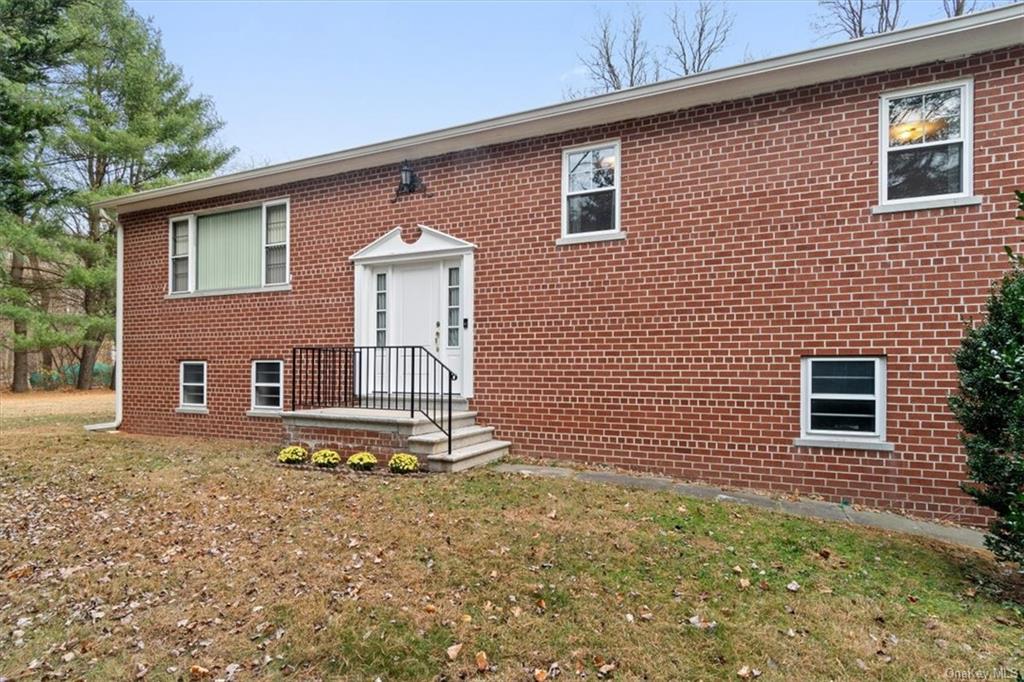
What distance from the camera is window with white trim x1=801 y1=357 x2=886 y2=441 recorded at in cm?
570

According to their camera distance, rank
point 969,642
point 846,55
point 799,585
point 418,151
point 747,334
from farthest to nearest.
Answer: point 418,151 < point 747,334 < point 846,55 < point 799,585 < point 969,642

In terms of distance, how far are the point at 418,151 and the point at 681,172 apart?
3.64 m

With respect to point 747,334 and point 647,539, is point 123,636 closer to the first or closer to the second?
point 647,539

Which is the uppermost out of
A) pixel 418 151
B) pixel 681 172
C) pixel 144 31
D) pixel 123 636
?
pixel 144 31

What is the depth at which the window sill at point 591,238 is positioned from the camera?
6.92m

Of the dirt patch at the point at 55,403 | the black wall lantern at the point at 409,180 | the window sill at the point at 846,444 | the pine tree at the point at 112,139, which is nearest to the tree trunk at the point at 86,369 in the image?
the dirt patch at the point at 55,403

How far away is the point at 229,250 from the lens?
9.89 metres

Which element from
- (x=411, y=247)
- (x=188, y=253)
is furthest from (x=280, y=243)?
(x=411, y=247)

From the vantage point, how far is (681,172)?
21.6ft

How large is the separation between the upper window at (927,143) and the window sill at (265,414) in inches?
337

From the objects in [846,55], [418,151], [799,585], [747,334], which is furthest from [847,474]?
[418,151]

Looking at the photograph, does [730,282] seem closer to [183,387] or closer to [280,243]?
[280,243]

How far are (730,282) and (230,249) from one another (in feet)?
26.6

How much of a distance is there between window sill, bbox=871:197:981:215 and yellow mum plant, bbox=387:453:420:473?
→ 17.8 feet
